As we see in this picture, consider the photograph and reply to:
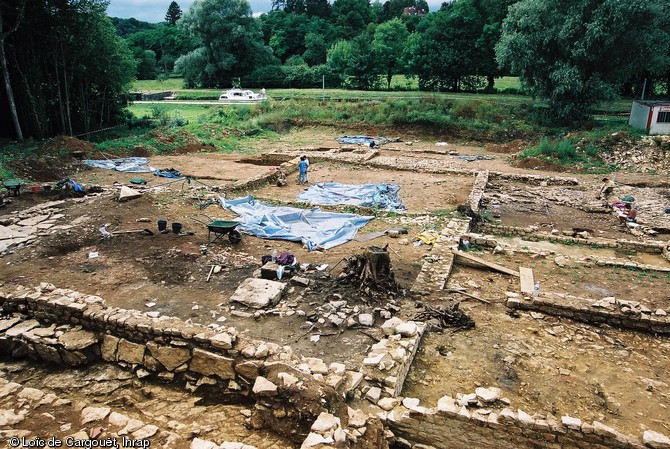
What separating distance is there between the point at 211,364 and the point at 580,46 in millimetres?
23683

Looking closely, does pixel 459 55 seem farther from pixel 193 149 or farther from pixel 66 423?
pixel 66 423

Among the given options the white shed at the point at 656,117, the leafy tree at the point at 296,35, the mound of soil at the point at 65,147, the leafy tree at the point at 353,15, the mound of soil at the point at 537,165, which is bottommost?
the mound of soil at the point at 537,165

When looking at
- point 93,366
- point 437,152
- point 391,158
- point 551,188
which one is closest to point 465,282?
point 93,366

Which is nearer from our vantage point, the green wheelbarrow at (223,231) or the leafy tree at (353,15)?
the green wheelbarrow at (223,231)

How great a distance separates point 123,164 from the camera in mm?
17672

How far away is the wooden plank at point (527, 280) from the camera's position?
8.35 metres

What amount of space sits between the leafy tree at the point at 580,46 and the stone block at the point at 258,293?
2119 centimetres

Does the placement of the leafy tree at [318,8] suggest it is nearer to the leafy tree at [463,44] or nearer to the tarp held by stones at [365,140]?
the leafy tree at [463,44]

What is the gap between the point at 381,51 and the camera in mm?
39906

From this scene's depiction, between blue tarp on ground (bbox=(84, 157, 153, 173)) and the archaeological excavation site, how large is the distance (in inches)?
112

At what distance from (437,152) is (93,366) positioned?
19.2m

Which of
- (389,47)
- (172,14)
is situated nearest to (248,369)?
(389,47)

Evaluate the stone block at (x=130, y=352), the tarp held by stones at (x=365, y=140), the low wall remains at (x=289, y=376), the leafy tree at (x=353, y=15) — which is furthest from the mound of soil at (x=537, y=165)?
the leafy tree at (x=353, y=15)

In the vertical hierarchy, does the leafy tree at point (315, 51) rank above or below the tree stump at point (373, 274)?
above
